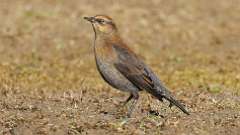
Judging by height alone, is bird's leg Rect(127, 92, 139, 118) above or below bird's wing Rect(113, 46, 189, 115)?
below

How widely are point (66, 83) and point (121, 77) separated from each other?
4542 millimetres

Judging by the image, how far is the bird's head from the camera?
10.9 meters

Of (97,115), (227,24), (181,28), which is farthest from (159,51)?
(97,115)

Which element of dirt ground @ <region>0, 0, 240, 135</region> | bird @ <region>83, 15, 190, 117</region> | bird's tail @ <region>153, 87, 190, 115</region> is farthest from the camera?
bird @ <region>83, 15, 190, 117</region>

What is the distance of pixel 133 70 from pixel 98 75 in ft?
17.3

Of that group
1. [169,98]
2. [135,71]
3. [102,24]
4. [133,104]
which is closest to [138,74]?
[135,71]

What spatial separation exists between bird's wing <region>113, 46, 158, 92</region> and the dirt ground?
0.43m

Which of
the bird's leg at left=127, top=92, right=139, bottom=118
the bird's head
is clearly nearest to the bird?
the bird's leg at left=127, top=92, right=139, bottom=118

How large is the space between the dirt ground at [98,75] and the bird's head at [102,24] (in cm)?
112

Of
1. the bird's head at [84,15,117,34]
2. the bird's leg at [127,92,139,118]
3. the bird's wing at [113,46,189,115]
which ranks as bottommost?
the bird's leg at [127,92,139,118]

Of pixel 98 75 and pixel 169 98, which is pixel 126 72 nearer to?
pixel 169 98

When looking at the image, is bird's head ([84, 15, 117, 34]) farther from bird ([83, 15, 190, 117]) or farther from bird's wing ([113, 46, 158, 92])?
bird's wing ([113, 46, 158, 92])

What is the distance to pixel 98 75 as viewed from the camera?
15.7 metres

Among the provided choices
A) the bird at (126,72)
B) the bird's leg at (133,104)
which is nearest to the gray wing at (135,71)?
the bird at (126,72)
